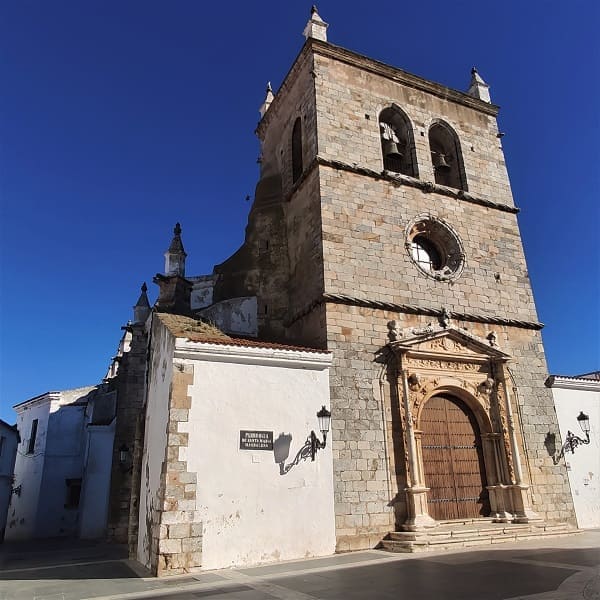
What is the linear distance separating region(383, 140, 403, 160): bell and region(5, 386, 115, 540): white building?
43.8ft

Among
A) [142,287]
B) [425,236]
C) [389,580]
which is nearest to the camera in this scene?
[389,580]

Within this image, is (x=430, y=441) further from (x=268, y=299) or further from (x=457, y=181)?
(x=457, y=181)

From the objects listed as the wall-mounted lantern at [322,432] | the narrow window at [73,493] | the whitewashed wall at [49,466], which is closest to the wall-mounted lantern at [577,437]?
the wall-mounted lantern at [322,432]

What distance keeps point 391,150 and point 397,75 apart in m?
2.71

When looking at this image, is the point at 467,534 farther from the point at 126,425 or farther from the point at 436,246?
the point at 126,425

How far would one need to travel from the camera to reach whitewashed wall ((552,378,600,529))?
11742 mm

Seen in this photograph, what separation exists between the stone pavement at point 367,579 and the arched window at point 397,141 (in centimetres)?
930

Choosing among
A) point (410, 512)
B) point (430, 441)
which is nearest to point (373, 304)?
point (430, 441)

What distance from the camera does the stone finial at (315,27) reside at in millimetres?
13531

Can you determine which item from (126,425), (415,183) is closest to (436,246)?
(415,183)

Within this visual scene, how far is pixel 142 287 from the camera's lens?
19.0m

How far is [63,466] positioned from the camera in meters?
20.3

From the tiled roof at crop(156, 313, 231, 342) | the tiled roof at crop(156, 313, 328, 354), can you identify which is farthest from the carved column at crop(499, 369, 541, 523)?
the tiled roof at crop(156, 313, 231, 342)

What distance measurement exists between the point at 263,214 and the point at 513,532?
31.9 ft
